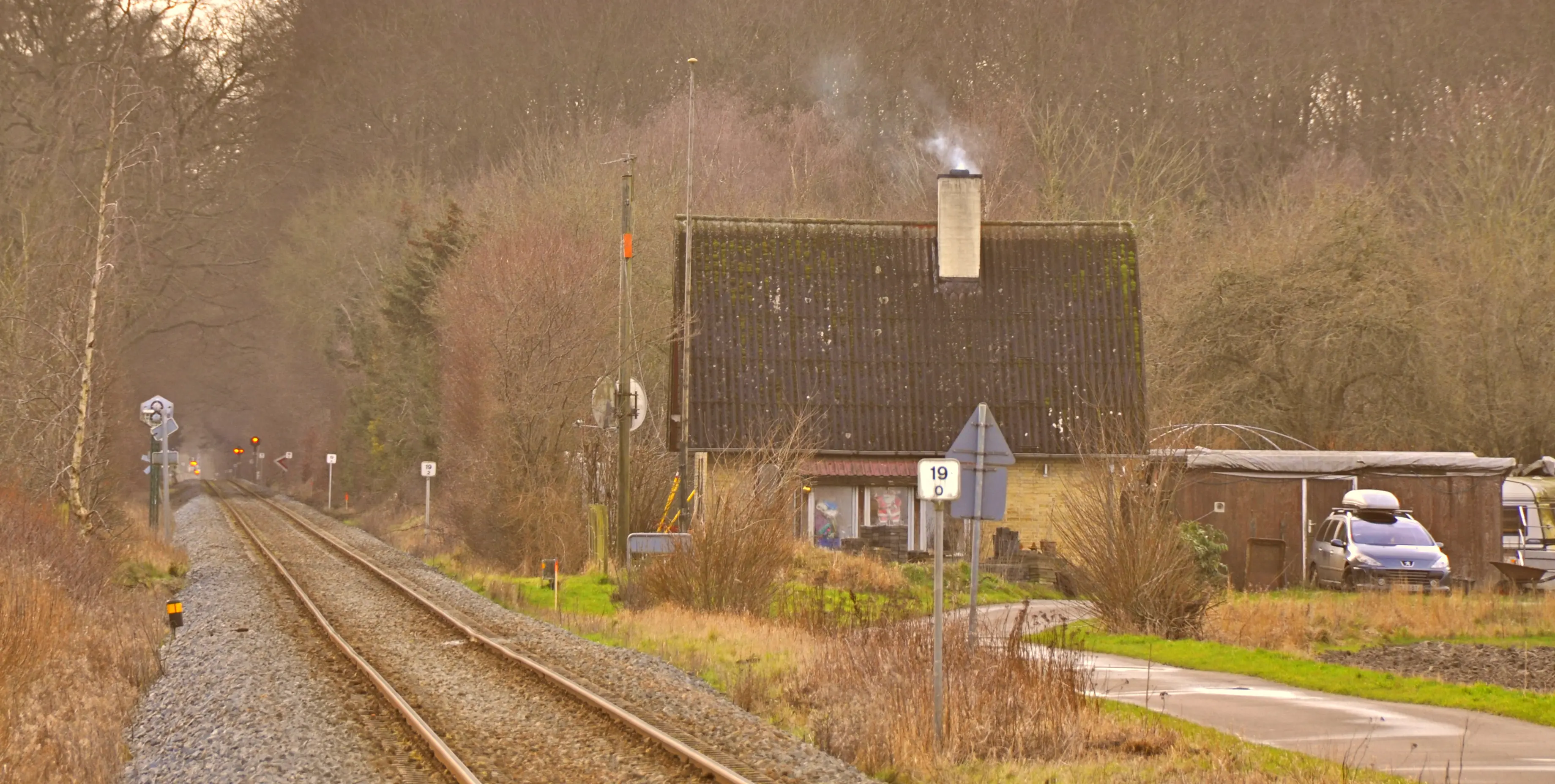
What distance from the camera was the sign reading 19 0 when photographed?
1205 centimetres

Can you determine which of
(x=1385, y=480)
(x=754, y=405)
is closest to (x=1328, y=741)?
(x=1385, y=480)

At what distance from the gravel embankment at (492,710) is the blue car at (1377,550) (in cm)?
1653

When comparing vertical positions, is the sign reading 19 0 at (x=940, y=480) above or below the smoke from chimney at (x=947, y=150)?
below

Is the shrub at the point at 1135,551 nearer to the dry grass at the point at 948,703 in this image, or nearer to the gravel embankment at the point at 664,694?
the dry grass at the point at 948,703

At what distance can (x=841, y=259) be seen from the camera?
3778cm

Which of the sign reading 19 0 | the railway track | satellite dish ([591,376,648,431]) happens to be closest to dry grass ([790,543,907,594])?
satellite dish ([591,376,648,431])

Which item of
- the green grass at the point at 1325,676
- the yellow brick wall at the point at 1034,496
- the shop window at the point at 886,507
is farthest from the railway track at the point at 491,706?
the yellow brick wall at the point at 1034,496

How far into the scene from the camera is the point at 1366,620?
2334cm

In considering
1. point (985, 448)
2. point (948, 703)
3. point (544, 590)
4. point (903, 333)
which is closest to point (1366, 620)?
point (948, 703)

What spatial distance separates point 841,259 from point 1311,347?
15415 mm

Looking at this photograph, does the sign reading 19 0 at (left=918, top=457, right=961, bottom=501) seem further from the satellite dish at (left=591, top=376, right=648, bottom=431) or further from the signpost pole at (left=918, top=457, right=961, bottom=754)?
the satellite dish at (left=591, top=376, right=648, bottom=431)

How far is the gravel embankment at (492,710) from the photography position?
11508 millimetres

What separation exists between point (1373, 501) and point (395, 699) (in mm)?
20898

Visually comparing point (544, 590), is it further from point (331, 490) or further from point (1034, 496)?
point (331, 490)
